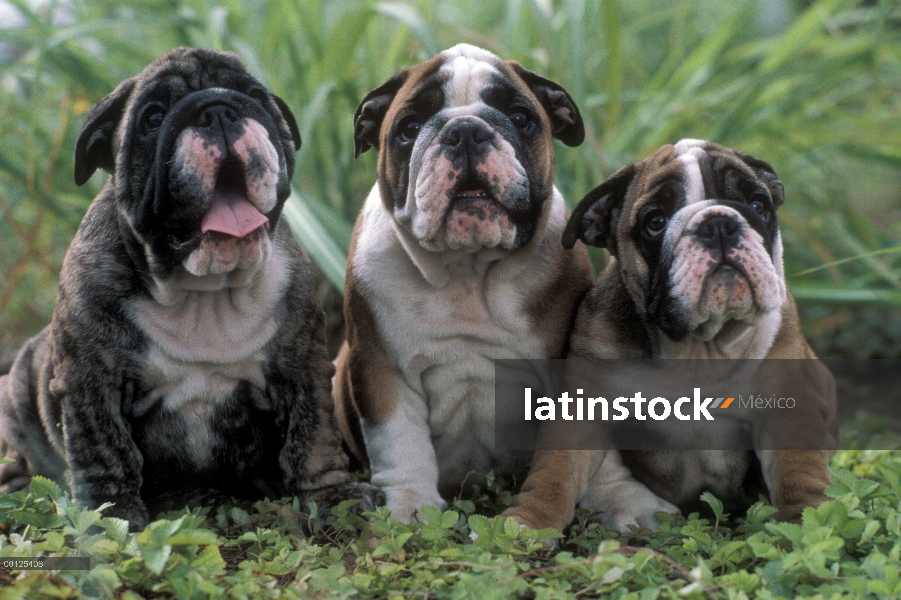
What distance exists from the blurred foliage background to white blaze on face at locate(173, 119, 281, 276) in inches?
37.2

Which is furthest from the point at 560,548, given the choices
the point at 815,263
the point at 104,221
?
the point at 815,263

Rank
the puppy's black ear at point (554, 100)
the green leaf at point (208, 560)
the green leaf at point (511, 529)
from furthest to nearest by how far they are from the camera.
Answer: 1. the puppy's black ear at point (554, 100)
2. the green leaf at point (511, 529)
3. the green leaf at point (208, 560)

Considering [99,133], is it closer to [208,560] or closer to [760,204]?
[208,560]

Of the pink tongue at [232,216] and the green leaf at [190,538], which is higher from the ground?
the pink tongue at [232,216]

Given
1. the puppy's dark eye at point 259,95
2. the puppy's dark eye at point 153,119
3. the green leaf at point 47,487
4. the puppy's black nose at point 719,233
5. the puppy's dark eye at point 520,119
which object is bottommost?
the green leaf at point 47,487

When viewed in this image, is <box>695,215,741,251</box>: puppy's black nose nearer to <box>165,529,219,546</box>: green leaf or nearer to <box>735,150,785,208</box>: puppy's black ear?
<box>735,150,785,208</box>: puppy's black ear

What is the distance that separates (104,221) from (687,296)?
1.86 metres

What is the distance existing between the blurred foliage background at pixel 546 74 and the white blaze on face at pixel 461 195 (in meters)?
0.89

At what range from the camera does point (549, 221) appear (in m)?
3.30

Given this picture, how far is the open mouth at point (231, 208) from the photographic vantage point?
8.83 feet

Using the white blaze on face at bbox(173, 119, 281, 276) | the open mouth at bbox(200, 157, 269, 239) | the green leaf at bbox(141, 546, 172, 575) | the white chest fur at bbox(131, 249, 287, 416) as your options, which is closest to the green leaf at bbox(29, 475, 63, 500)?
the white chest fur at bbox(131, 249, 287, 416)

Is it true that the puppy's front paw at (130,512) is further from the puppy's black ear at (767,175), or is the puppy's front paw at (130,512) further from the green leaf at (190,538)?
the puppy's black ear at (767,175)

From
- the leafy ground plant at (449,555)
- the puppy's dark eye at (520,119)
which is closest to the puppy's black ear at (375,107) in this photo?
the puppy's dark eye at (520,119)

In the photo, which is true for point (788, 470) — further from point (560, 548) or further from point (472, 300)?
point (472, 300)
